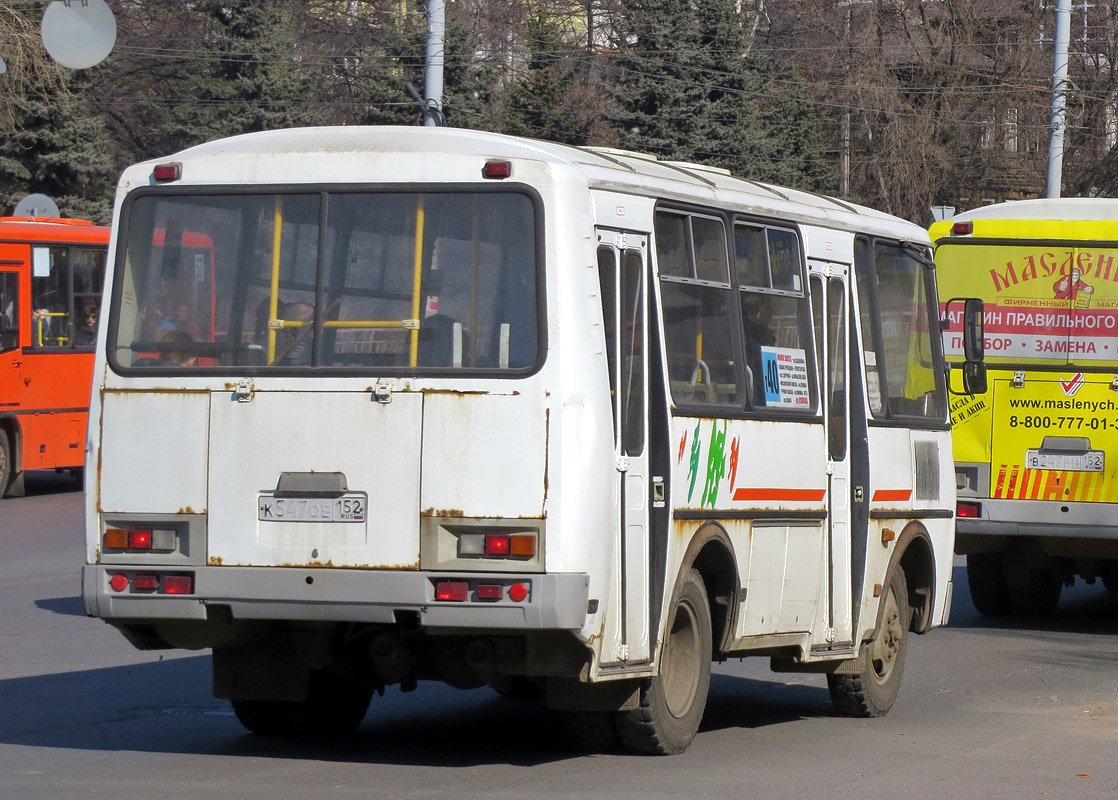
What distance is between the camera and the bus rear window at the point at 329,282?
729 centimetres

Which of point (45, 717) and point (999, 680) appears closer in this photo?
point (45, 717)

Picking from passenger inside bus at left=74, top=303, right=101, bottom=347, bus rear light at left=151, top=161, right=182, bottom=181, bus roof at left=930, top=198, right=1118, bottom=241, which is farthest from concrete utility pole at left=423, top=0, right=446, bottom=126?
bus rear light at left=151, top=161, right=182, bottom=181

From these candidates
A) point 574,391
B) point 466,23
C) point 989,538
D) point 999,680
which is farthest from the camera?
point 466,23

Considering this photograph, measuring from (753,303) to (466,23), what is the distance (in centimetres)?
4262

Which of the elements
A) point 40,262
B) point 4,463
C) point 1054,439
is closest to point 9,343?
point 40,262

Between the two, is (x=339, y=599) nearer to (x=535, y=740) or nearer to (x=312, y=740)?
(x=312, y=740)

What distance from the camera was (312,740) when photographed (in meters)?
8.43

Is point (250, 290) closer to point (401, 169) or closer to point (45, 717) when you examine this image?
point (401, 169)

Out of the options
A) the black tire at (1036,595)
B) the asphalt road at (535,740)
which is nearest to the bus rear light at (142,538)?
the asphalt road at (535,740)

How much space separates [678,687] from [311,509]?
1.88 meters

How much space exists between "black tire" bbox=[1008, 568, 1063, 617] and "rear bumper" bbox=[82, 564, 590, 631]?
8.20m

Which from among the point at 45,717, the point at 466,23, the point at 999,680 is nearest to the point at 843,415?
the point at 999,680

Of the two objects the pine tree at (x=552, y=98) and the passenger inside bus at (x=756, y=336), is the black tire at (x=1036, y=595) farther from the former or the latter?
the pine tree at (x=552, y=98)

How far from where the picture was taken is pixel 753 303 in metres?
8.73
